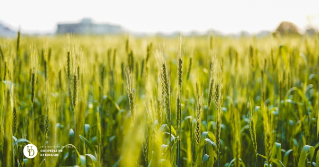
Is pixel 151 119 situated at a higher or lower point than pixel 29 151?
higher

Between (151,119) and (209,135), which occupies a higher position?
(151,119)

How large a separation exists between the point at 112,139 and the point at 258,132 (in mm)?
1200

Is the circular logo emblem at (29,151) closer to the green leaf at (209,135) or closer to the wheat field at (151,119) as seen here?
the wheat field at (151,119)

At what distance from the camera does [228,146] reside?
1875 mm

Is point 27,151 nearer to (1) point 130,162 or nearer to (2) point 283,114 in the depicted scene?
(1) point 130,162

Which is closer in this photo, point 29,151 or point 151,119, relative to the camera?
point 151,119

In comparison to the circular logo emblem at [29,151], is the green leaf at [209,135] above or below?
above

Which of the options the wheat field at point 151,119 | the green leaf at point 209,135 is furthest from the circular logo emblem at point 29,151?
the green leaf at point 209,135

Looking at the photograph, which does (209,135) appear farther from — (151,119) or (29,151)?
(29,151)

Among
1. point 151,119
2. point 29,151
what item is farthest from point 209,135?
point 29,151

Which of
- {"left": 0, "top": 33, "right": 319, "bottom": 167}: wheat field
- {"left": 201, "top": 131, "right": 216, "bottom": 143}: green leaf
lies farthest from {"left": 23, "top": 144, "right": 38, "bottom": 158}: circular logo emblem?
{"left": 201, "top": 131, "right": 216, "bottom": 143}: green leaf

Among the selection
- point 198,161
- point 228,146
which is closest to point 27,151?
point 198,161

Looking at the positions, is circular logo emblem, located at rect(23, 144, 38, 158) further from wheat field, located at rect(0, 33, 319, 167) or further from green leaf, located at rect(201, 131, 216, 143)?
green leaf, located at rect(201, 131, 216, 143)

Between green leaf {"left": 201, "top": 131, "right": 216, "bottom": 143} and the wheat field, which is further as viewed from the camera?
green leaf {"left": 201, "top": 131, "right": 216, "bottom": 143}
